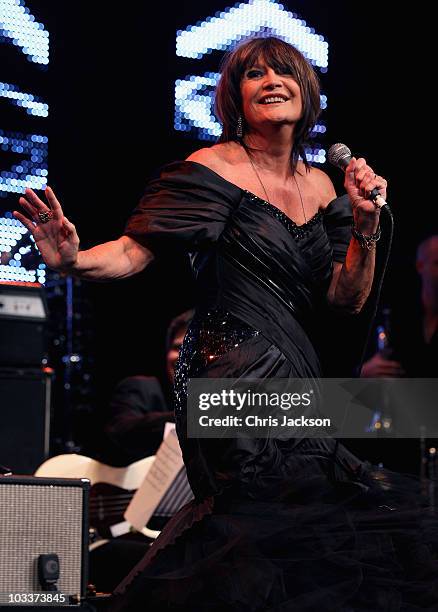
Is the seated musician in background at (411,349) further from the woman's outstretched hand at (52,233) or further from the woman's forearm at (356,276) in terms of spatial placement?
the woman's outstretched hand at (52,233)

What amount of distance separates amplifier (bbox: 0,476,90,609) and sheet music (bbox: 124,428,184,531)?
6.55 ft

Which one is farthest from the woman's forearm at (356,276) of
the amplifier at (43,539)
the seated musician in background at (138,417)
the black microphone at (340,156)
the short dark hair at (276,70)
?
the seated musician in background at (138,417)

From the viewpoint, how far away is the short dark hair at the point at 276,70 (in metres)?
2.39

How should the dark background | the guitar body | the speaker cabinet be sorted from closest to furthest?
the speaker cabinet
the guitar body
the dark background

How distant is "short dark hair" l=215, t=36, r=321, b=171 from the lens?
94.3 inches

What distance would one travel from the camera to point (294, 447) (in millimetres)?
2158

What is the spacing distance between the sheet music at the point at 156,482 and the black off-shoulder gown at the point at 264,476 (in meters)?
2.20

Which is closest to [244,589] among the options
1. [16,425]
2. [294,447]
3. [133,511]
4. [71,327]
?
[294,447]

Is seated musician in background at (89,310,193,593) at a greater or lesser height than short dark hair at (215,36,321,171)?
lesser

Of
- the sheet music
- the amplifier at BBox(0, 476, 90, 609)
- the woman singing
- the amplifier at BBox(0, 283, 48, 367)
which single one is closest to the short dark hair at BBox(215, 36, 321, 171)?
the woman singing

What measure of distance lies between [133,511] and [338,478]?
2.64 meters

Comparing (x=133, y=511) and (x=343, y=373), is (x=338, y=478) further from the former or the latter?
(x=133, y=511)

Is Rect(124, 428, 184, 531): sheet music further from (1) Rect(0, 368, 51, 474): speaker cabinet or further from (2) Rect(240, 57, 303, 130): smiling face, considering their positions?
(2) Rect(240, 57, 303, 130): smiling face

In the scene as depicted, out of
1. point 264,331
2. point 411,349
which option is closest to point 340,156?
→ point 264,331
